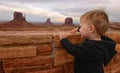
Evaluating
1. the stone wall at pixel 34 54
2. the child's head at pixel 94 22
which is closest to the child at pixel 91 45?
the child's head at pixel 94 22

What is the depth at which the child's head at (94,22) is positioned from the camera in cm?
198

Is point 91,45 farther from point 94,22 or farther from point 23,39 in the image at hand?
point 23,39

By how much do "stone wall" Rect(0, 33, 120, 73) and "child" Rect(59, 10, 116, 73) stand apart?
5.0 inches

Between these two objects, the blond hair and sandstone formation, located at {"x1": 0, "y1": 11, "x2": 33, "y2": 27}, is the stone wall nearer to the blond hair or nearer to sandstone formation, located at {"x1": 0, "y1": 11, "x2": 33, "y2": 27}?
the blond hair

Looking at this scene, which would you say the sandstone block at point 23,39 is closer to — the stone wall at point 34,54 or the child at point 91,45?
the stone wall at point 34,54

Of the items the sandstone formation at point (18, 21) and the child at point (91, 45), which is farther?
the sandstone formation at point (18, 21)

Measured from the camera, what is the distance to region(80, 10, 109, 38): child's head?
1.98 m

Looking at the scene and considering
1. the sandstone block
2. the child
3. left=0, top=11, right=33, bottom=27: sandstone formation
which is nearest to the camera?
the sandstone block

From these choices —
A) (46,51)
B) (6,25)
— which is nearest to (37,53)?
(46,51)

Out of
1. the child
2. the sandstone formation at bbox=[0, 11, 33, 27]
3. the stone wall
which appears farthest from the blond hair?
the sandstone formation at bbox=[0, 11, 33, 27]

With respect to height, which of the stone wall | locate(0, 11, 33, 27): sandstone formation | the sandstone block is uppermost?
locate(0, 11, 33, 27): sandstone formation

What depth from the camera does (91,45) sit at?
1938 millimetres

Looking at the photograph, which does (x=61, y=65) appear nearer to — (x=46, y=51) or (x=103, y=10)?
(x=46, y=51)

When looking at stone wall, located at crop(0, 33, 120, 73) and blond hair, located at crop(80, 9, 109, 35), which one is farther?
blond hair, located at crop(80, 9, 109, 35)
